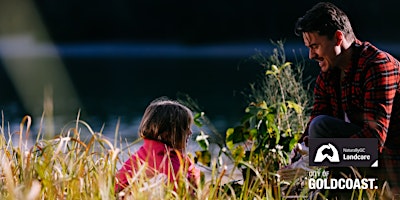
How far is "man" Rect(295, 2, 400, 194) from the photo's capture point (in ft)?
7.92

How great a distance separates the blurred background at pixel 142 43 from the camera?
12141mm

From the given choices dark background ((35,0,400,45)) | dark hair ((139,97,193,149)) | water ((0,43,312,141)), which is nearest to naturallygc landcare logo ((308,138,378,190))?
dark hair ((139,97,193,149))

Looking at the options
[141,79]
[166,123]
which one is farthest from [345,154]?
[141,79]

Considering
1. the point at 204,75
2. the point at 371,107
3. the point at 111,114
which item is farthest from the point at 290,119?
the point at 204,75

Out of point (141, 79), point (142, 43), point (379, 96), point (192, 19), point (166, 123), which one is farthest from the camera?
point (142, 43)

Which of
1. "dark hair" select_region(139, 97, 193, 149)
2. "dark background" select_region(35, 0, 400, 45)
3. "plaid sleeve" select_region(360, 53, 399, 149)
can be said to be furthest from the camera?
"dark background" select_region(35, 0, 400, 45)

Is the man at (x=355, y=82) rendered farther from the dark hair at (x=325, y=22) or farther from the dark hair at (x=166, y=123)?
the dark hair at (x=166, y=123)

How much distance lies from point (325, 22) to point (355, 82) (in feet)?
0.73

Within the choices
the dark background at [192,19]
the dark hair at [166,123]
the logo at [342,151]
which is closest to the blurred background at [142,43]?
the dark background at [192,19]

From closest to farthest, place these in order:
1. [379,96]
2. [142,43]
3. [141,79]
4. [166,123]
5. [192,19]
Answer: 1. [379,96]
2. [166,123]
3. [141,79]
4. [192,19]
5. [142,43]

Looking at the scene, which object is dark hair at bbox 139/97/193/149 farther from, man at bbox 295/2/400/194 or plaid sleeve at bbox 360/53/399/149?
plaid sleeve at bbox 360/53/399/149

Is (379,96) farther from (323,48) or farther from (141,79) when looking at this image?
(141,79)

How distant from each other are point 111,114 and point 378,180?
655 cm

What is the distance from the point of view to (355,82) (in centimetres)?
251
